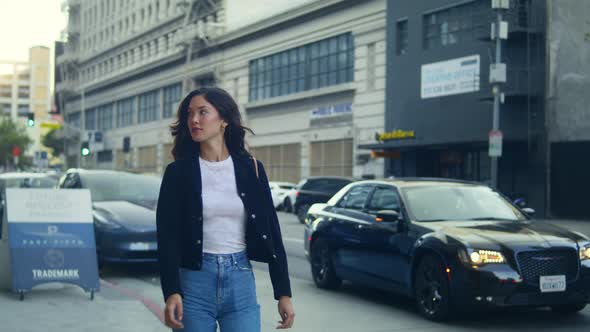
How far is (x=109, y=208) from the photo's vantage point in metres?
12.6

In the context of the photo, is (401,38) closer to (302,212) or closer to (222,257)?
(302,212)

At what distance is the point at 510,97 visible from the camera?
3197 centimetres

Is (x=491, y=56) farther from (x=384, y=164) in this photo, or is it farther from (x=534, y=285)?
(x=534, y=285)

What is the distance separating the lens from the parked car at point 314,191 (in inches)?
1038

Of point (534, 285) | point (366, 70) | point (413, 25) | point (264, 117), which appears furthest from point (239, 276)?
point (264, 117)

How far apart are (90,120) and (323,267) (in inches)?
2930

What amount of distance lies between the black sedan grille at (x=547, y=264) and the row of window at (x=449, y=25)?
2575 centimetres

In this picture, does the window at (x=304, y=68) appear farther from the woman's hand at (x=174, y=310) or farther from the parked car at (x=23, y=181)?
the woman's hand at (x=174, y=310)

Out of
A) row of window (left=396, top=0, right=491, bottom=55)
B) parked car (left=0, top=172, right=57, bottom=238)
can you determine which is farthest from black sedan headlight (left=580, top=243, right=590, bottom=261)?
row of window (left=396, top=0, right=491, bottom=55)

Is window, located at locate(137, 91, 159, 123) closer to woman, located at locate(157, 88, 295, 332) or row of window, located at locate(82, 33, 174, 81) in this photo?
row of window, located at locate(82, 33, 174, 81)

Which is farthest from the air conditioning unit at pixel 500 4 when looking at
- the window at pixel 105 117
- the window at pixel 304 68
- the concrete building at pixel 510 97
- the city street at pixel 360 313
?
the window at pixel 105 117

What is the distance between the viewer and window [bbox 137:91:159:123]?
212 feet

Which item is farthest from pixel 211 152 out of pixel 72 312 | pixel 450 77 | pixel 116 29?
pixel 116 29

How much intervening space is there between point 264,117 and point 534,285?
42.2m
